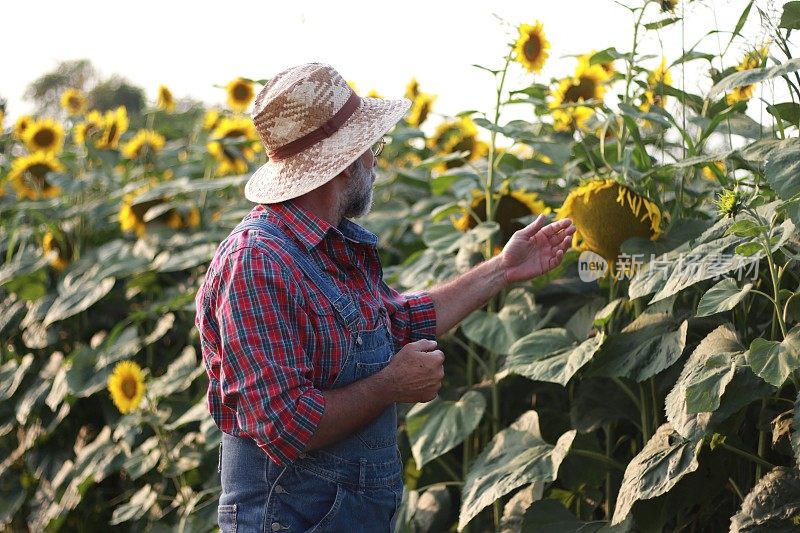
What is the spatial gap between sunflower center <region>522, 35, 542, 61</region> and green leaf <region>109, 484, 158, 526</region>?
1762mm

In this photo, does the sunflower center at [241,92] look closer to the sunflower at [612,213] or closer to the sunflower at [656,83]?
the sunflower at [656,83]

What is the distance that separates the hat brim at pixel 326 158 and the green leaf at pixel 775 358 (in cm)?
77

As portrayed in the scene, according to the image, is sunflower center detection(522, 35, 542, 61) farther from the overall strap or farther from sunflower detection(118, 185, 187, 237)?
sunflower detection(118, 185, 187, 237)

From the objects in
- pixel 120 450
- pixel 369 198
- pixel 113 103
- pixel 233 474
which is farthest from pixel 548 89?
pixel 113 103

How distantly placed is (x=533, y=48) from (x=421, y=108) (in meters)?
1.68

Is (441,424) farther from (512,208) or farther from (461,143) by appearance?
(461,143)

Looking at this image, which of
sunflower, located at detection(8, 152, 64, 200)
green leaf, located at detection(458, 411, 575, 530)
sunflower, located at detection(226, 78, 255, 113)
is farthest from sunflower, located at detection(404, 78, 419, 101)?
green leaf, located at detection(458, 411, 575, 530)

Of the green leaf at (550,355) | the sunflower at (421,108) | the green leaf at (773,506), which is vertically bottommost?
the sunflower at (421,108)

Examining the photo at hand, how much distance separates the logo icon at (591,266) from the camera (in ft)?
8.96

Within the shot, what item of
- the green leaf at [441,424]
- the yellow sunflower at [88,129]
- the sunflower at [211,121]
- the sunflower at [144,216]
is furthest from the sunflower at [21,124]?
the green leaf at [441,424]

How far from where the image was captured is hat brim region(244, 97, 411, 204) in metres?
2.19

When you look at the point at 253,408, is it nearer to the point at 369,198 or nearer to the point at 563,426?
the point at 369,198

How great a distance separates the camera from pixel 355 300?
2.23m

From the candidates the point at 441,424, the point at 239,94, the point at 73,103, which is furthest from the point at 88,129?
the point at 441,424
